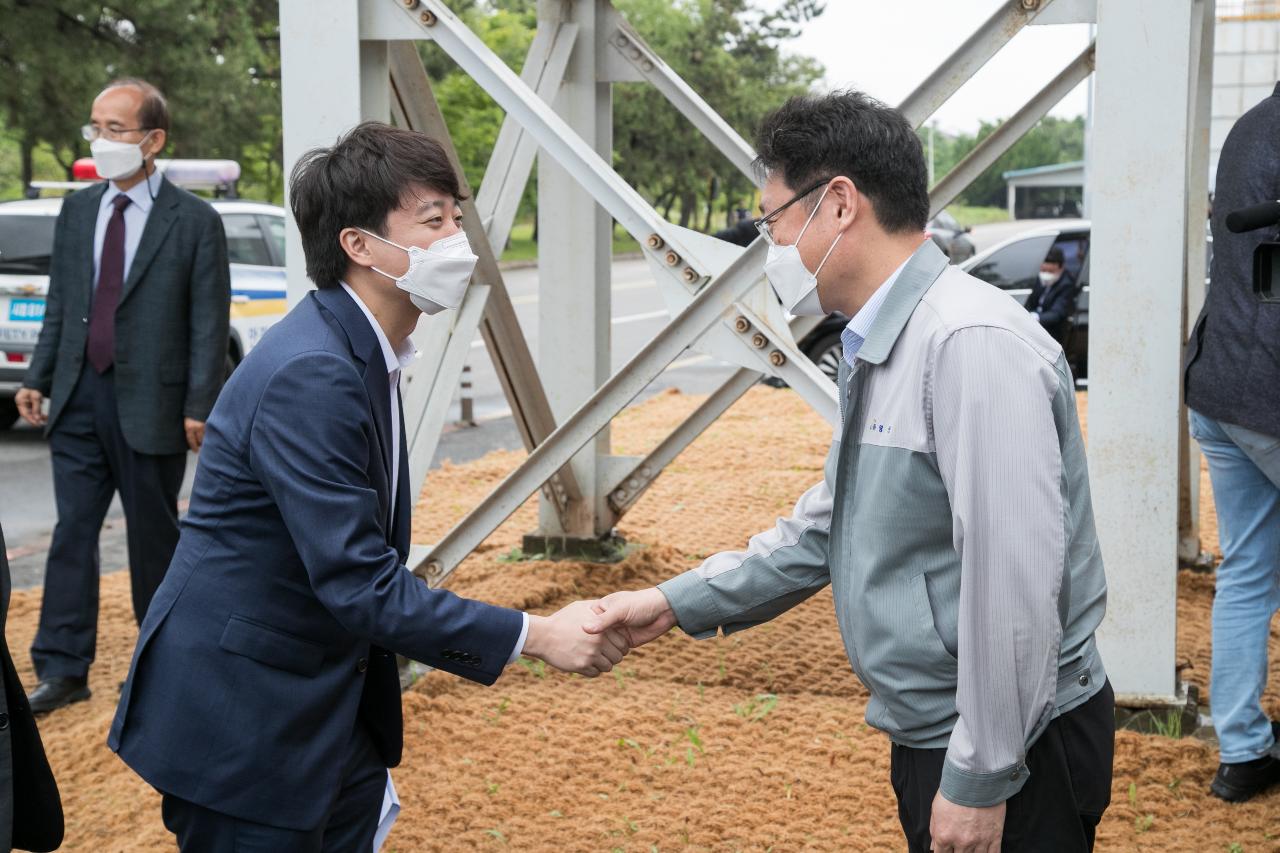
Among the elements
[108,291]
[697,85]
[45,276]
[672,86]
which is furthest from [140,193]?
[697,85]

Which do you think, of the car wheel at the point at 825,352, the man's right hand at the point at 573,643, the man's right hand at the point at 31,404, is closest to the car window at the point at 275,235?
the car wheel at the point at 825,352

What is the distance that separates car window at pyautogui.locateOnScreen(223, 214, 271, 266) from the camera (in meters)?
14.0

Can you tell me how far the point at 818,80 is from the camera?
233 ft

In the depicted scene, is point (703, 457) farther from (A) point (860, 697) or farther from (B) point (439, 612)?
(B) point (439, 612)

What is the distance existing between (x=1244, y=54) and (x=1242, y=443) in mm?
21250

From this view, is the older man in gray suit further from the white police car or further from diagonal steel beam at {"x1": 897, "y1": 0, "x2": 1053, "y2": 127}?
the white police car

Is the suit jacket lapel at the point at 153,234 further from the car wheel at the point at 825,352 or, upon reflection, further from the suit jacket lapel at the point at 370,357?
the car wheel at the point at 825,352

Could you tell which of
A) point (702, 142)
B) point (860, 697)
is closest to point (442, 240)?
point (860, 697)

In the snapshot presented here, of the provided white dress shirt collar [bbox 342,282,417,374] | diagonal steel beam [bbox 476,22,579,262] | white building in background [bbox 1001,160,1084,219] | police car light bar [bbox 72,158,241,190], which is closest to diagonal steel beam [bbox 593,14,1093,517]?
diagonal steel beam [bbox 476,22,579,262]

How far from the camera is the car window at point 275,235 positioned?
14.1 meters

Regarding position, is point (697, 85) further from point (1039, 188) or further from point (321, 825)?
point (1039, 188)

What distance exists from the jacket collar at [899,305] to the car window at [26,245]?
1092 cm

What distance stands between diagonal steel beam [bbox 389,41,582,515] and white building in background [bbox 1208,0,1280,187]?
757 inches

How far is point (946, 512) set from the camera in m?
2.32
